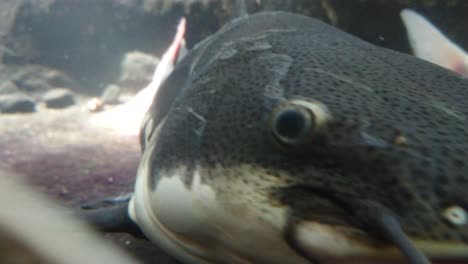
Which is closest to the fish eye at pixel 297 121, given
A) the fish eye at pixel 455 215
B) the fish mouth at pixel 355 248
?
the fish mouth at pixel 355 248

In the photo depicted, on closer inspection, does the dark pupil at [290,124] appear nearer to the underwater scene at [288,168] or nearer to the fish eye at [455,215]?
the underwater scene at [288,168]

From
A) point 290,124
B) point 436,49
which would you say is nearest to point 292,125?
point 290,124

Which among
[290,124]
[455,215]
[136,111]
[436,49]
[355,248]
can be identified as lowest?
[136,111]

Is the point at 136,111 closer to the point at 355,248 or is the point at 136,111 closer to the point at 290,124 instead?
the point at 290,124

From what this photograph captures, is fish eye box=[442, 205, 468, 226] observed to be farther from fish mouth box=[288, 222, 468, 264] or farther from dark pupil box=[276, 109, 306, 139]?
dark pupil box=[276, 109, 306, 139]

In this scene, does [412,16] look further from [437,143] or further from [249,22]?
[437,143]

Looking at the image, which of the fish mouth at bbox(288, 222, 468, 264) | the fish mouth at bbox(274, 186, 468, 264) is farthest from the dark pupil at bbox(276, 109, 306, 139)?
the fish mouth at bbox(288, 222, 468, 264)

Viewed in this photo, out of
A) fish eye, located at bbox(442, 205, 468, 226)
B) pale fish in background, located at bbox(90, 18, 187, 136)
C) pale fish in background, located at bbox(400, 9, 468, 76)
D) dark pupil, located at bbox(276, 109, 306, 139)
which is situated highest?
pale fish in background, located at bbox(400, 9, 468, 76)
